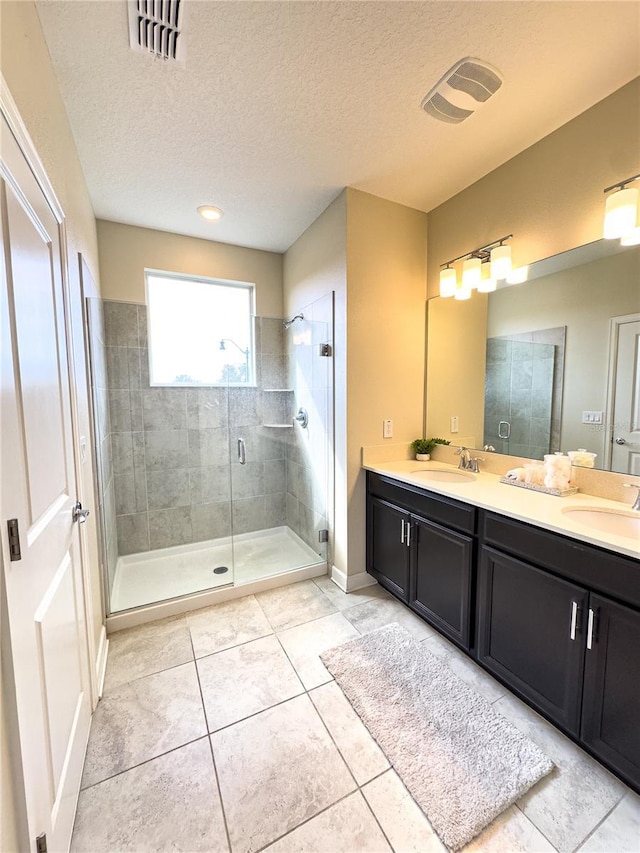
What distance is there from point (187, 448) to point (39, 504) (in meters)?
2.04

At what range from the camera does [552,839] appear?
3.54 feet

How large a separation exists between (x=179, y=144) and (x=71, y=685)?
254 cm

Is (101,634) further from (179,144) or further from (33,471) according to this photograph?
(179,144)

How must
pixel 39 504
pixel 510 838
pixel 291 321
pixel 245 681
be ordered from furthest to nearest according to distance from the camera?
pixel 291 321 < pixel 245 681 < pixel 510 838 < pixel 39 504

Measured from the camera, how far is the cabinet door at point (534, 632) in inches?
50.8

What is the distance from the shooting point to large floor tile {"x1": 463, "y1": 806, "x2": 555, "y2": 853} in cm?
106

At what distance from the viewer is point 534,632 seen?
1.42 metres

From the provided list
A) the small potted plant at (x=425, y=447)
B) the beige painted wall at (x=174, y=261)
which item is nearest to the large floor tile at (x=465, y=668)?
the small potted plant at (x=425, y=447)

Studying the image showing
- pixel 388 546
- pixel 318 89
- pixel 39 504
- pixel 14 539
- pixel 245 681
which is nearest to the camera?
pixel 14 539

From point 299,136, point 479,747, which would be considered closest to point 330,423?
point 299,136

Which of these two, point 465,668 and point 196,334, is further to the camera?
point 196,334

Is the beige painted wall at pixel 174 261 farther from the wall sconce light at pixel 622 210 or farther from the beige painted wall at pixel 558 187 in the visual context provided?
the wall sconce light at pixel 622 210

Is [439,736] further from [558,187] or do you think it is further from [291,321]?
[291,321]

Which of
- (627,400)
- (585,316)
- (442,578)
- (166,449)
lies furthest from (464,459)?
(166,449)
